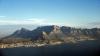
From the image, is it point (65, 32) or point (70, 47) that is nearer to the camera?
point (65, 32)

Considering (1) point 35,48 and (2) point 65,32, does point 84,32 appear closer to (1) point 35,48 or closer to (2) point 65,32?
(2) point 65,32

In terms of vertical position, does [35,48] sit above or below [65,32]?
below

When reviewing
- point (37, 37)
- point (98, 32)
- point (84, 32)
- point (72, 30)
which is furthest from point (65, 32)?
point (37, 37)

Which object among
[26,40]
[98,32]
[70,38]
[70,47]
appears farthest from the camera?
[70,47]

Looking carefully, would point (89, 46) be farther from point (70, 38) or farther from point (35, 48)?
point (35, 48)

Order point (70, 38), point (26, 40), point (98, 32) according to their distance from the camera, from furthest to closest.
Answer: point (26, 40)
point (70, 38)
point (98, 32)

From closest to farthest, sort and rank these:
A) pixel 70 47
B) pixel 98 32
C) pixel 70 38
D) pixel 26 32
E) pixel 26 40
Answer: pixel 98 32, pixel 70 38, pixel 26 32, pixel 26 40, pixel 70 47

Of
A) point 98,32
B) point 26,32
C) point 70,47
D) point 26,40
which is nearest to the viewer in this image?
point 98,32

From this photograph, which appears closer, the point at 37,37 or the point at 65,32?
the point at 65,32

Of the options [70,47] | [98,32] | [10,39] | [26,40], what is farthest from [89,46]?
[10,39]
